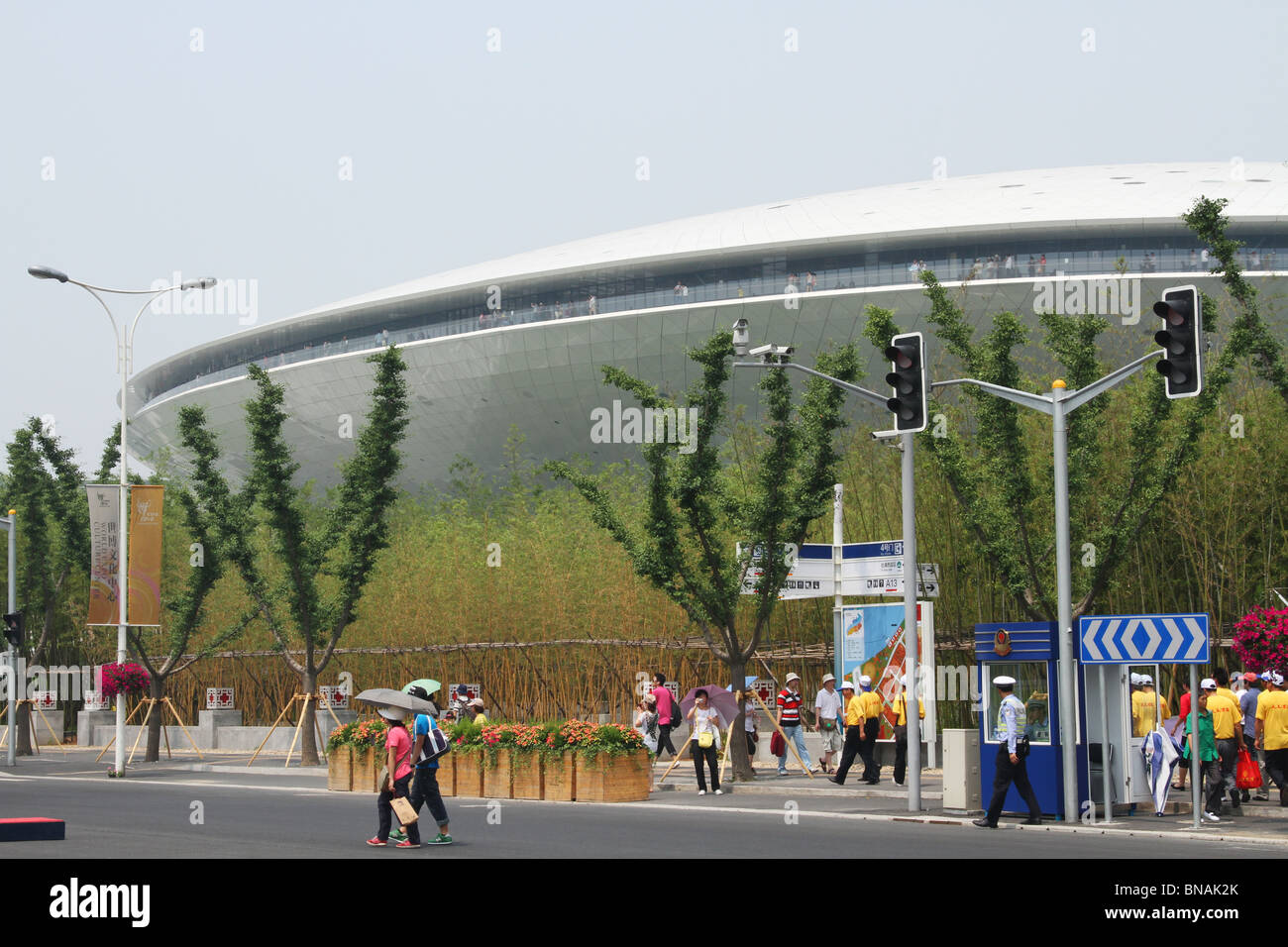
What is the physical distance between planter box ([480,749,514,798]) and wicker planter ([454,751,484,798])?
9 cm

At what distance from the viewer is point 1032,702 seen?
18.5m

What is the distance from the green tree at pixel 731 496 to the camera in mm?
24797

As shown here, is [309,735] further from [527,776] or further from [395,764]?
[395,764]

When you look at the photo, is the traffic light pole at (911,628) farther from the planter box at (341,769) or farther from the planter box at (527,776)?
the planter box at (341,769)

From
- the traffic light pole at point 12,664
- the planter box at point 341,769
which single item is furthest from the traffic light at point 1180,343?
the traffic light pole at point 12,664

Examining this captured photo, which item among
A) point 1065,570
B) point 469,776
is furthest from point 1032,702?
point 469,776

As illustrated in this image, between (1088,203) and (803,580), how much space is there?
1194 inches

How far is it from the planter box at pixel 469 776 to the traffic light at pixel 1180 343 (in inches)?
478

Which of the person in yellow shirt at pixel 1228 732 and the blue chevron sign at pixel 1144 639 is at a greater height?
the blue chevron sign at pixel 1144 639

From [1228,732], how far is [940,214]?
37.6 meters

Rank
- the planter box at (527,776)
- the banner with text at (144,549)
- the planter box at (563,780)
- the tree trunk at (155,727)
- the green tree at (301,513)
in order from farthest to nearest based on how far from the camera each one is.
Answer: the tree trunk at (155,727), the green tree at (301,513), the banner with text at (144,549), the planter box at (527,776), the planter box at (563,780)

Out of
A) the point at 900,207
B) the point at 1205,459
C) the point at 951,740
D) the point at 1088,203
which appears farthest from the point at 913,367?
the point at 900,207
